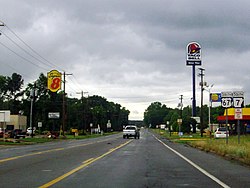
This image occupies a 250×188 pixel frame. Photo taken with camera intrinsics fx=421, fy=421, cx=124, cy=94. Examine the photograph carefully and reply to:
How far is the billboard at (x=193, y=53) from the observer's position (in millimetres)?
94750

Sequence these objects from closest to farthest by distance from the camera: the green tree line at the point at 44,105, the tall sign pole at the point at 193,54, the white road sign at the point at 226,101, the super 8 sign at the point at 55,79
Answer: the white road sign at the point at 226,101, the super 8 sign at the point at 55,79, the tall sign pole at the point at 193,54, the green tree line at the point at 44,105

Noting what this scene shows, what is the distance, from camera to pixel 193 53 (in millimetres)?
95188

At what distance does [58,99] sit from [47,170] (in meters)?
122

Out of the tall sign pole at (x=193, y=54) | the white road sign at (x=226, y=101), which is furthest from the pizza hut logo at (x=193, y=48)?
the white road sign at (x=226, y=101)

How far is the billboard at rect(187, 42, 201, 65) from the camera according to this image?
94.8 metres

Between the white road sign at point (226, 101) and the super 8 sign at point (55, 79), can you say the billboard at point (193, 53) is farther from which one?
the white road sign at point (226, 101)

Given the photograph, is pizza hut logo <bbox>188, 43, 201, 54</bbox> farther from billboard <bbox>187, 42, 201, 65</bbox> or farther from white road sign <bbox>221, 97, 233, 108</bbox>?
white road sign <bbox>221, 97, 233, 108</bbox>

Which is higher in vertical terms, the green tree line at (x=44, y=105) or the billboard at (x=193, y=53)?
the billboard at (x=193, y=53)

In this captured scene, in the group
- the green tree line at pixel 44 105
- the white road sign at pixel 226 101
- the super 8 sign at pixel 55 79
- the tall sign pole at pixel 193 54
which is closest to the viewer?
the white road sign at pixel 226 101

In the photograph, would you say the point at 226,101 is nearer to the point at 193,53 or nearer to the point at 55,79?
the point at 55,79

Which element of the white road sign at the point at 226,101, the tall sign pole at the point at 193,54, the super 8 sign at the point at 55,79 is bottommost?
the white road sign at the point at 226,101

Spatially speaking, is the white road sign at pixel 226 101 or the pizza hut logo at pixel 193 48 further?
the pizza hut logo at pixel 193 48

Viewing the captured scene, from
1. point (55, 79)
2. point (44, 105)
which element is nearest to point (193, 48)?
point (55, 79)

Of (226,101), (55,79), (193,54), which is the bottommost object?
(226,101)
